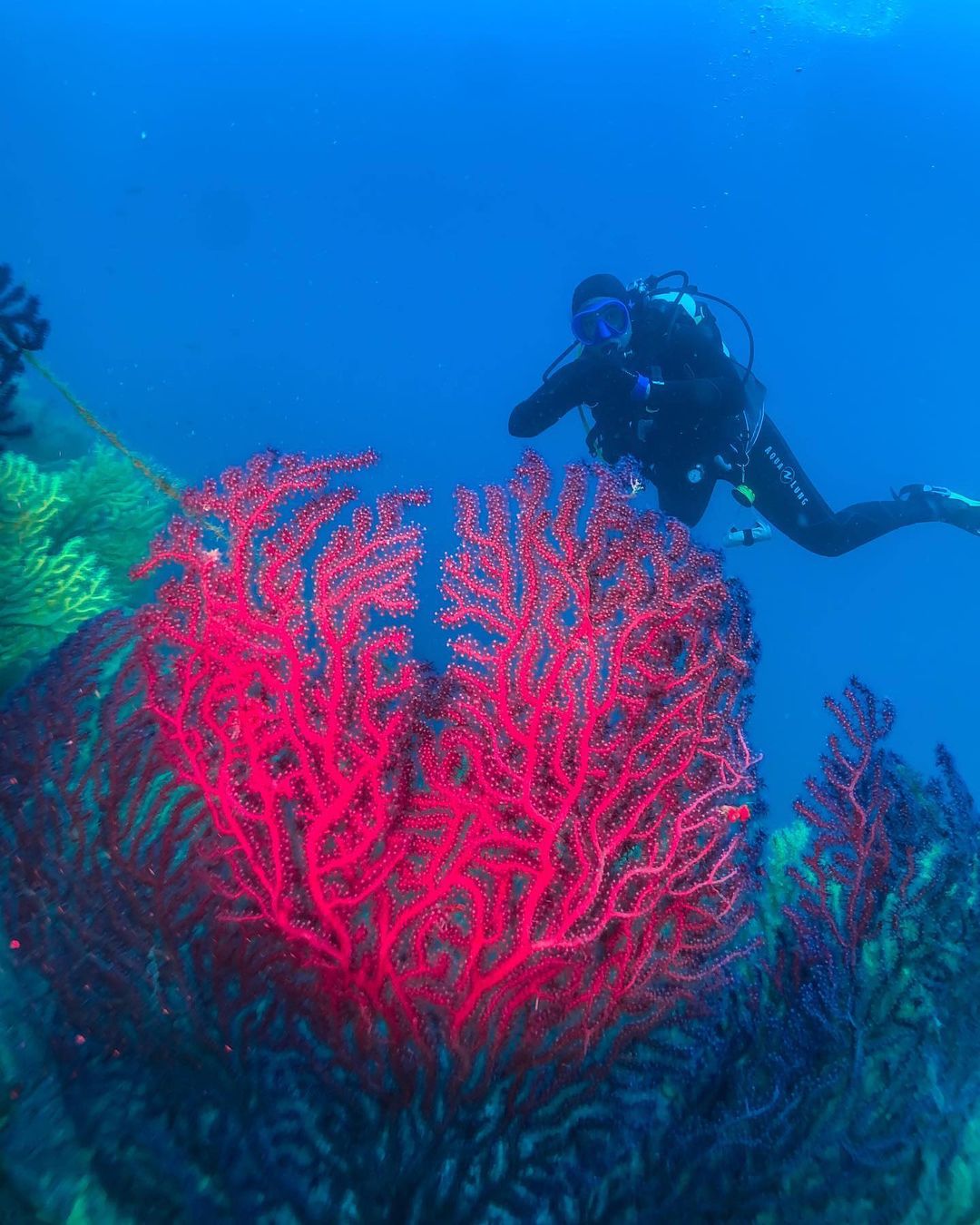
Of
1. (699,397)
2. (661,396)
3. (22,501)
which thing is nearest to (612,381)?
(661,396)

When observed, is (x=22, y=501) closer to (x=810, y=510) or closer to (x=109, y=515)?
(x=109, y=515)

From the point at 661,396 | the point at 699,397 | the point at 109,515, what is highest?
the point at 699,397

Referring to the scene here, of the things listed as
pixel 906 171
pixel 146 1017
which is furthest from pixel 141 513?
pixel 906 171

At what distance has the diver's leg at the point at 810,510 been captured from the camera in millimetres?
10328

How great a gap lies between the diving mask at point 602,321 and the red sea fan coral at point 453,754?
20.0 feet

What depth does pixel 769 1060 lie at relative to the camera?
2.57m

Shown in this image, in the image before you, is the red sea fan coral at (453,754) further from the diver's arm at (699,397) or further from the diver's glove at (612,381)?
the diver's glove at (612,381)

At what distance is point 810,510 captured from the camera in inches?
414

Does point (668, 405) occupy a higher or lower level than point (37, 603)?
higher

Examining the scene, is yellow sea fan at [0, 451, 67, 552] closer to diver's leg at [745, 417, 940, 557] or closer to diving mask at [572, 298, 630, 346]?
diving mask at [572, 298, 630, 346]

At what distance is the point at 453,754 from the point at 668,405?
6.77m

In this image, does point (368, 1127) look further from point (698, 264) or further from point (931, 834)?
point (698, 264)

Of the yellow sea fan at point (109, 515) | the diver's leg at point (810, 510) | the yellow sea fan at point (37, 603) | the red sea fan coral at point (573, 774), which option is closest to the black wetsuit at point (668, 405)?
the diver's leg at point (810, 510)

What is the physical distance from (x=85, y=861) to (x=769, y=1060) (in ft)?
8.73
